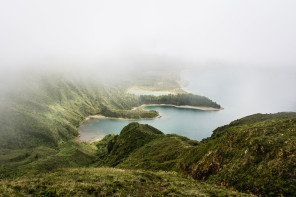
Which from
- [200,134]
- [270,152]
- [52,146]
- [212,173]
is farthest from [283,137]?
[52,146]

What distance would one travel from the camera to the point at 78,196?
1512 centimetres

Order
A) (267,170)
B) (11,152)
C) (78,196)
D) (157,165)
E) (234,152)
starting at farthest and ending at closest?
(11,152), (157,165), (234,152), (267,170), (78,196)

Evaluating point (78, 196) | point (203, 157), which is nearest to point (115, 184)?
point (78, 196)

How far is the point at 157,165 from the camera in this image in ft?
146

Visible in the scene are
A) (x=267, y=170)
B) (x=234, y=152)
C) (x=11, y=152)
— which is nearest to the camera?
(x=267, y=170)

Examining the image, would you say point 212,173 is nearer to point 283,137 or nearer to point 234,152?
point 234,152

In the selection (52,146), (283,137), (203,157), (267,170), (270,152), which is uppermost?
(283,137)

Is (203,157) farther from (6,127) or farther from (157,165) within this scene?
(6,127)

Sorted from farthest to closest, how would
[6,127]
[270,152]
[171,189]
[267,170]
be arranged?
[6,127] → [270,152] → [267,170] → [171,189]

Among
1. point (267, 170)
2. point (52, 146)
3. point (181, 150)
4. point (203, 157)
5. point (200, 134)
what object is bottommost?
point (52, 146)

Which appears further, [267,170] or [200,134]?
[200,134]

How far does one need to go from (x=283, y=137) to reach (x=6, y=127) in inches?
7060

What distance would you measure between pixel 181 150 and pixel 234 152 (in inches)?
968

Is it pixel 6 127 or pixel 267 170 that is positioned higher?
pixel 267 170
